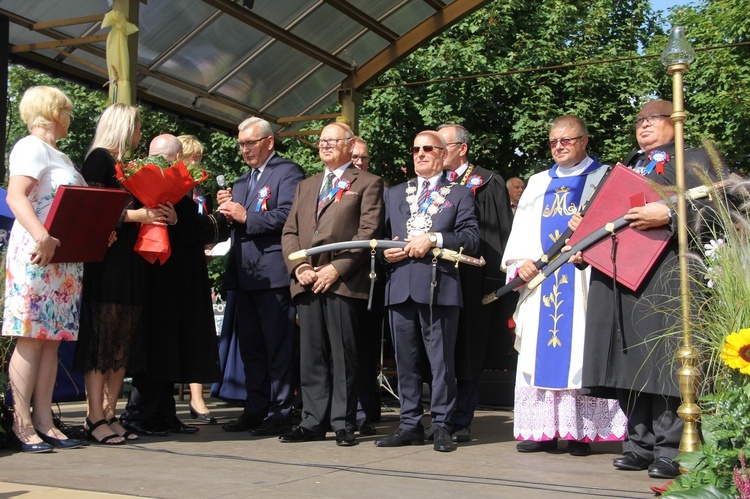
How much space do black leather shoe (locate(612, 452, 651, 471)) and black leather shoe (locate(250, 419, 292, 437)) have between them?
8.03 feet

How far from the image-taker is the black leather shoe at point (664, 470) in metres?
4.94

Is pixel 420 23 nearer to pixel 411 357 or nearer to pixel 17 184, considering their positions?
pixel 411 357

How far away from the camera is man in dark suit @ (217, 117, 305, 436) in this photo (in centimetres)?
693

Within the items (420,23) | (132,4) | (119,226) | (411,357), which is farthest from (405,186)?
(420,23)

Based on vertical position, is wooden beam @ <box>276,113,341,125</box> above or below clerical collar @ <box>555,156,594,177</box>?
above

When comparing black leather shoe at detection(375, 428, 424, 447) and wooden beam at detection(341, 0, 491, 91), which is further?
wooden beam at detection(341, 0, 491, 91)

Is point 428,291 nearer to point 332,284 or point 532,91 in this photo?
point 332,284

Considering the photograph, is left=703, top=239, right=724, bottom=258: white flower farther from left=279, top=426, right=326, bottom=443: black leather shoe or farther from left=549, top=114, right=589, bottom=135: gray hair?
left=279, top=426, right=326, bottom=443: black leather shoe

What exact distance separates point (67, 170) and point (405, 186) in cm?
219

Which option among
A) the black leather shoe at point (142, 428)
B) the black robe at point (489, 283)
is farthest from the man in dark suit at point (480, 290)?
the black leather shoe at point (142, 428)

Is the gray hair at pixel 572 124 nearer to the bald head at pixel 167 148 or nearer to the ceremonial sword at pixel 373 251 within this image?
the ceremonial sword at pixel 373 251

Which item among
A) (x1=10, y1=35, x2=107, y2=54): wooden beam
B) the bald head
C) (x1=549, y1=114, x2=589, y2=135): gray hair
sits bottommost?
the bald head

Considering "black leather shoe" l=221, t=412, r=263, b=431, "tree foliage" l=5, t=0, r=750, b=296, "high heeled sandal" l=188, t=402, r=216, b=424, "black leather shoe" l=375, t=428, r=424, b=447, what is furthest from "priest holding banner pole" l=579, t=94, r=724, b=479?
"tree foliage" l=5, t=0, r=750, b=296

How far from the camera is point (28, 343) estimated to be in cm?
564
